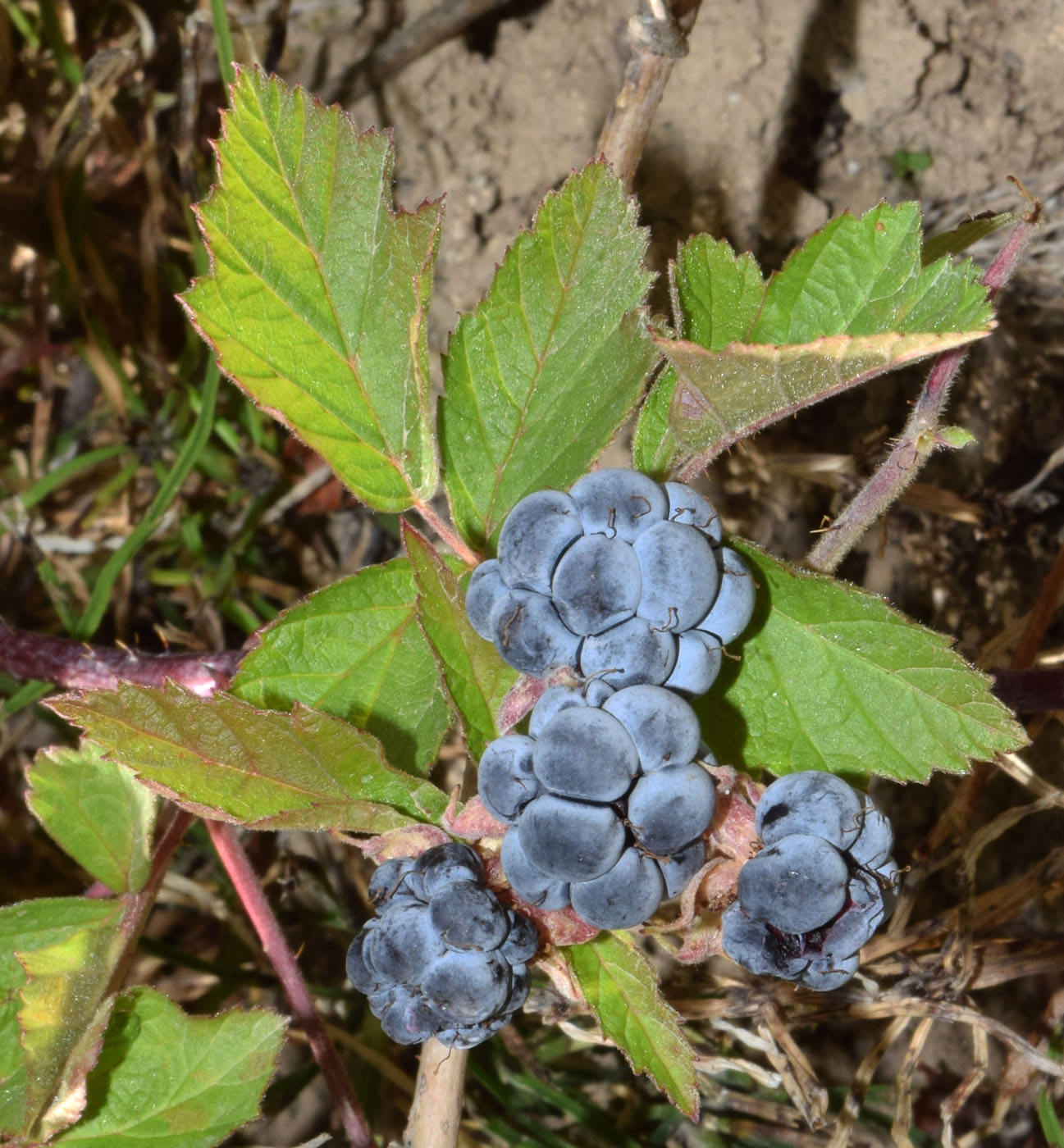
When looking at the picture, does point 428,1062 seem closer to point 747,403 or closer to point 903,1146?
point 903,1146

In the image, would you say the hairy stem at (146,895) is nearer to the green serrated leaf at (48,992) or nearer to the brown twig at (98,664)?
the green serrated leaf at (48,992)

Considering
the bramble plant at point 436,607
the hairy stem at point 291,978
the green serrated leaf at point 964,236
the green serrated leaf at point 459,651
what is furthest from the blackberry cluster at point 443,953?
the green serrated leaf at point 964,236

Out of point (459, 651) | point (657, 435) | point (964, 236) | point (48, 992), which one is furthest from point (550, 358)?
point (48, 992)

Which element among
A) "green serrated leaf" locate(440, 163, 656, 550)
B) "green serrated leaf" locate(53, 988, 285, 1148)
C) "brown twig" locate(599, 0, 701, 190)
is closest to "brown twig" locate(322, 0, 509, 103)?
"brown twig" locate(599, 0, 701, 190)

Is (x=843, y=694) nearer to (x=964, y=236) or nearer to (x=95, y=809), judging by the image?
(x=964, y=236)

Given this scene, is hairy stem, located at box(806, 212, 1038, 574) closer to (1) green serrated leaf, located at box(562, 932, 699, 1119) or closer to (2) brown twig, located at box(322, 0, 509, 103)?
(1) green serrated leaf, located at box(562, 932, 699, 1119)

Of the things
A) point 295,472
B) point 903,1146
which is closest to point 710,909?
point 903,1146
